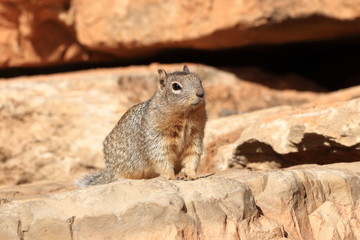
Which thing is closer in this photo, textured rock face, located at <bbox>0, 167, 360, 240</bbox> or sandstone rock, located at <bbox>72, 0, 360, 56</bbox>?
textured rock face, located at <bbox>0, 167, 360, 240</bbox>

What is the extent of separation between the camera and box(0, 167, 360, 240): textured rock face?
6090 mm

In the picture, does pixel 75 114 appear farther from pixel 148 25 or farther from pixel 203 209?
pixel 203 209

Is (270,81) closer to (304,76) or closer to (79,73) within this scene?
(304,76)

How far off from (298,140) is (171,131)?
198 cm

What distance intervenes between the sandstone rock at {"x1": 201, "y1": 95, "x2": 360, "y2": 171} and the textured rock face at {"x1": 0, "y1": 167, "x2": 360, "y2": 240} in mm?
1455

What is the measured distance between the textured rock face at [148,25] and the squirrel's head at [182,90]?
5.22 metres

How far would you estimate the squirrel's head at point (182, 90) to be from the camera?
8195 millimetres

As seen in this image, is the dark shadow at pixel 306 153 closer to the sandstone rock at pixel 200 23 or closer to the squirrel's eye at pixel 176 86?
the squirrel's eye at pixel 176 86

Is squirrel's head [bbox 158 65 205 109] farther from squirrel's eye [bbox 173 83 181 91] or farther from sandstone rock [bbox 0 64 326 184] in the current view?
sandstone rock [bbox 0 64 326 184]

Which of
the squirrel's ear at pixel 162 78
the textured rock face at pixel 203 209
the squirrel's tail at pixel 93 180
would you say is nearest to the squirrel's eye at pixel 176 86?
the squirrel's ear at pixel 162 78

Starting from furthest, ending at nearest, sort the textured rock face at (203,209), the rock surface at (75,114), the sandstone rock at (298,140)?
the rock surface at (75,114) → the sandstone rock at (298,140) → the textured rock face at (203,209)

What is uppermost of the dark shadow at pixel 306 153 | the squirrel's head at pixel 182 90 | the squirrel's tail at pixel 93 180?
the squirrel's head at pixel 182 90

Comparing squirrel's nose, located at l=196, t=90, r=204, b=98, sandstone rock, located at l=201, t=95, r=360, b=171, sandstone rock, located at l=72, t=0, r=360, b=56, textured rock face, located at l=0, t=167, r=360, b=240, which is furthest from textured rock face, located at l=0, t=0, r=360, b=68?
textured rock face, located at l=0, t=167, r=360, b=240

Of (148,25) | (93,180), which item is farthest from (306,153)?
(148,25)
